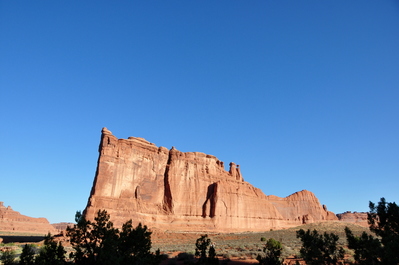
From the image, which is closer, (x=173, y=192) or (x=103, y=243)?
(x=103, y=243)

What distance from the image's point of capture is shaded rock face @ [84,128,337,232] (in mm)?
55125

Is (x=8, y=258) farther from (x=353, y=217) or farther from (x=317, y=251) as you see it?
(x=353, y=217)

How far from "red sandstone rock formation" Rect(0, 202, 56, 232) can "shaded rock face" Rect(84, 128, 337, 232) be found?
49.2 m

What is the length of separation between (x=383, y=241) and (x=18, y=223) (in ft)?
370

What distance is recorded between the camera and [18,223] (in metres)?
96.1

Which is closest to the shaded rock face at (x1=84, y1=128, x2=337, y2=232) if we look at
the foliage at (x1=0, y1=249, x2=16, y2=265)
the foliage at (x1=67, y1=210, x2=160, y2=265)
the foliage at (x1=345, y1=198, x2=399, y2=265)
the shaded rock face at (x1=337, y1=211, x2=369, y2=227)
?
the foliage at (x1=67, y1=210, x2=160, y2=265)

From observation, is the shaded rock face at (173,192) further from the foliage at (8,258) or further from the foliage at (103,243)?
the foliage at (8,258)

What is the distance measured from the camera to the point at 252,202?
8094 cm

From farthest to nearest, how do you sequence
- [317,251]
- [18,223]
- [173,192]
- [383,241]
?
[18,223]
[173,192]
[317,251]
[383,241]

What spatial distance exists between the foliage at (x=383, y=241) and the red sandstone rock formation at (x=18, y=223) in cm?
9871

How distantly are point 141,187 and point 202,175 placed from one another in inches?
734

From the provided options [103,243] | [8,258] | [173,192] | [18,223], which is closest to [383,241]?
[103,243]

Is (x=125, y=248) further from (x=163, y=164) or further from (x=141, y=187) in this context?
(x=163, y=164)

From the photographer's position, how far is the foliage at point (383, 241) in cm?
966
